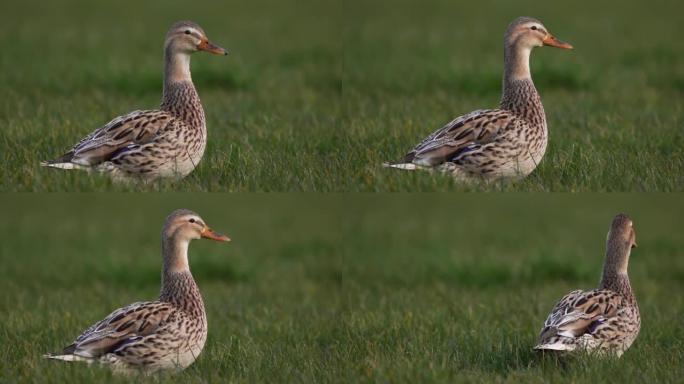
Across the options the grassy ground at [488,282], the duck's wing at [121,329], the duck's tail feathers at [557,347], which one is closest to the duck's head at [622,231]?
the grassy ground at [488,282]

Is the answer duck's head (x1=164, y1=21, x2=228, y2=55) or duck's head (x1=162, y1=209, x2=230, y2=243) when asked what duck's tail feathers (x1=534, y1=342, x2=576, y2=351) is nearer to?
duck's head (x1=162, y1=209, x2=230, y2=243)

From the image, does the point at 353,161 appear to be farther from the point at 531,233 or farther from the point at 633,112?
the point at 531,233

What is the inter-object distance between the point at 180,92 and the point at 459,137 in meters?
2.58

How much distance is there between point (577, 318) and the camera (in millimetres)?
10914

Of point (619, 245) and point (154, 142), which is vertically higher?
point (154, 142)

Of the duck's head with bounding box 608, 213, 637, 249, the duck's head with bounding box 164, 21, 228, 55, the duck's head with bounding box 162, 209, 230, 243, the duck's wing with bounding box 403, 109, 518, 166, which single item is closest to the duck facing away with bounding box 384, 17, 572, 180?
the duck's wing with bounding box 403, 109, 518, 166

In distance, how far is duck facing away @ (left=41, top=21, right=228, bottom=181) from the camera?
1124 centimetres

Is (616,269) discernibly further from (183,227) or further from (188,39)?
(188,39)

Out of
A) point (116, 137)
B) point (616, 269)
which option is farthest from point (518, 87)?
point (116, 137)

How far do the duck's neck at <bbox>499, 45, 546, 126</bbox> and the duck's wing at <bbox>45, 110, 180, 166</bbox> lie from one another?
3.03m

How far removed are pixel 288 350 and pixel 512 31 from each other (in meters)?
3.57

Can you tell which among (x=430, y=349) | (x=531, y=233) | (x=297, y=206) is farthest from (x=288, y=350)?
(x=297, y=206)

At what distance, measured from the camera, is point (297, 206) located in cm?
2073

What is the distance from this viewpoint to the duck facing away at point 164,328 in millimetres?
10570
